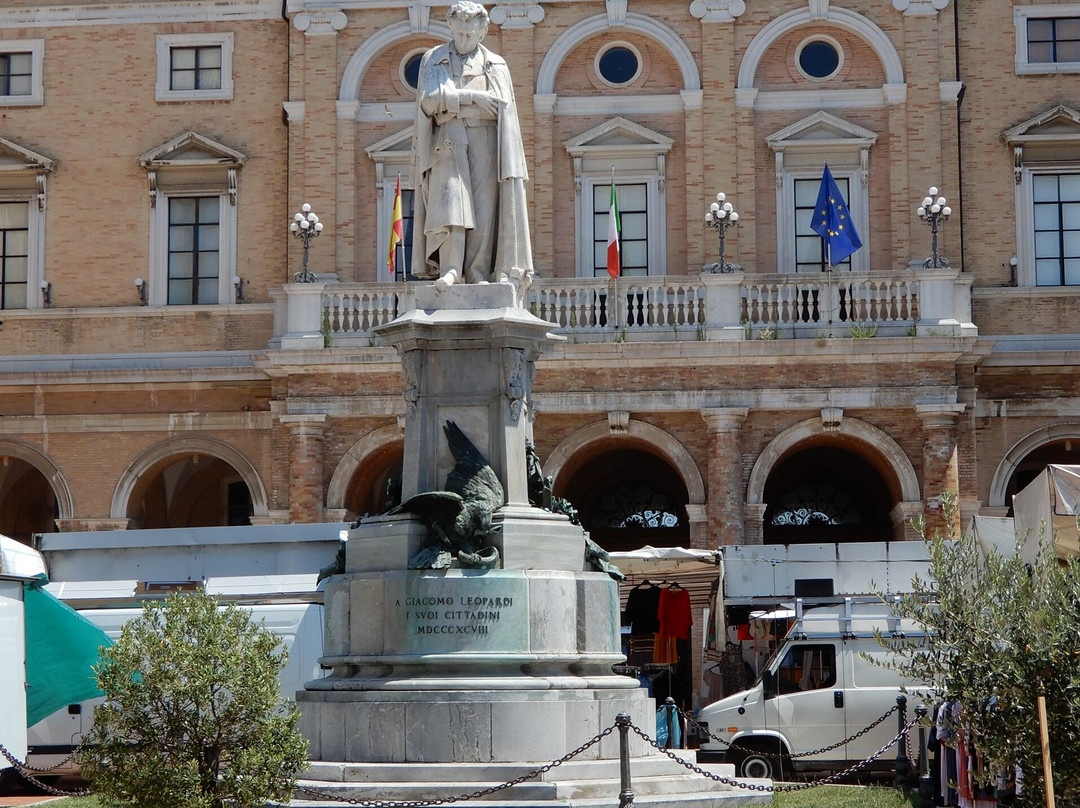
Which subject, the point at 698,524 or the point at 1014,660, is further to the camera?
the point at 698,524

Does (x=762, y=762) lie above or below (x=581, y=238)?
below

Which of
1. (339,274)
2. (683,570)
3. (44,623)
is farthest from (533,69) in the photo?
(44,623)

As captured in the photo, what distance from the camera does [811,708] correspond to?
69.4 ft

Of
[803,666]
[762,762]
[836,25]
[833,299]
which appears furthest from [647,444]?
[762,762]

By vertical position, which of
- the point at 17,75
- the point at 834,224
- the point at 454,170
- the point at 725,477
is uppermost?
the point at 17,75

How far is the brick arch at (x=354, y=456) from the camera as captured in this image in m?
29.1

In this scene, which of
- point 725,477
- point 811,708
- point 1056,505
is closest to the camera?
point 1056,505

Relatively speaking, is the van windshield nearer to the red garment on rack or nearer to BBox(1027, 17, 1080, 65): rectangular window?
the red garment on rack

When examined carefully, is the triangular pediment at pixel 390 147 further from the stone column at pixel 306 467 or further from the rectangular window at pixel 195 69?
the stone column at pixel 306 467

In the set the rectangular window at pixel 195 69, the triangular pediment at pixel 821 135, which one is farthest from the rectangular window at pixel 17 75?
the triangular pediment at pixel 821 135

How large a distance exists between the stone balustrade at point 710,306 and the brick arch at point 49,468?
5518mm

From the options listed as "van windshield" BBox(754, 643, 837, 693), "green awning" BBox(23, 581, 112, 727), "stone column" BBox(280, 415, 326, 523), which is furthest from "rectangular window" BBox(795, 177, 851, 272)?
"green awning" BBox(23, 581, 112, 727)

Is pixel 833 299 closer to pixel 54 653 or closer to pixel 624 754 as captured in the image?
pixel 54 653

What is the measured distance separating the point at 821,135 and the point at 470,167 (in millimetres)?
18442
